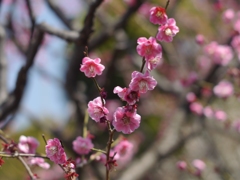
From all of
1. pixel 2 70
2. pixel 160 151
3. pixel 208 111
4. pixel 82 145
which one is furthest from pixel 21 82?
pixel 208 111

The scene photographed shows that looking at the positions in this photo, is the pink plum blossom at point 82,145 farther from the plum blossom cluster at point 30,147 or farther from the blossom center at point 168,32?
the blossom center at point 168,32

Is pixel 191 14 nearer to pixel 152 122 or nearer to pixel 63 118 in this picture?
pixel 152 122

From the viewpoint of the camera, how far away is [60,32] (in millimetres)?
2248

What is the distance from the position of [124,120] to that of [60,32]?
1.12m

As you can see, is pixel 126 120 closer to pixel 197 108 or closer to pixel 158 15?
pixel 158 15

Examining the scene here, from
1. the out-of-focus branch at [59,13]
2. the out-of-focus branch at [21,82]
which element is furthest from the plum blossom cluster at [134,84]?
the out-of-focus branch at [59,13]

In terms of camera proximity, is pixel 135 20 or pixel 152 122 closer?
pixel 135 20

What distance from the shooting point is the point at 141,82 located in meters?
1.23

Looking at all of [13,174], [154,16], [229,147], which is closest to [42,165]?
[154,16]

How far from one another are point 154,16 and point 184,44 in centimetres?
546

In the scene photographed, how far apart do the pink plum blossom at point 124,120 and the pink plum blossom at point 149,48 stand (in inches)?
7.7

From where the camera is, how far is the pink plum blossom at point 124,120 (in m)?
1.27

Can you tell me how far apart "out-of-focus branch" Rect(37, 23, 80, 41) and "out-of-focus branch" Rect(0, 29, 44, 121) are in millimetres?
47

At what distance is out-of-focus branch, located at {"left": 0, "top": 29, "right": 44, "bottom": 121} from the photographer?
7.77ft
